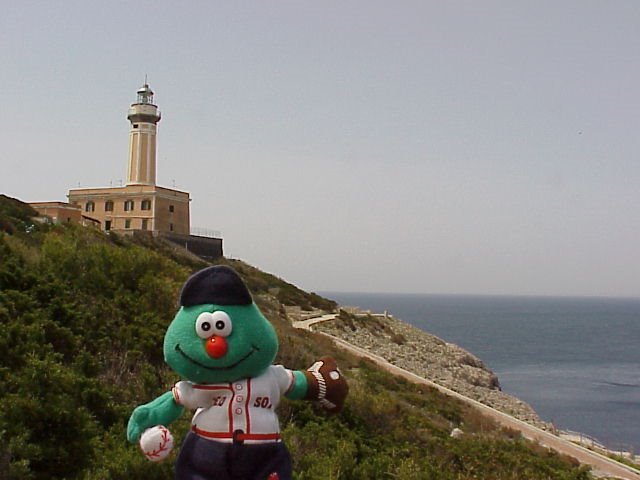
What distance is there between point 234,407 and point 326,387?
824 millimetres

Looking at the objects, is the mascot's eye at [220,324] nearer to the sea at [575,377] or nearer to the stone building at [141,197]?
the sea at [575,377]

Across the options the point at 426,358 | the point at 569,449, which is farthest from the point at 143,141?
the point at 569,449

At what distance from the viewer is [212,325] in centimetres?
389

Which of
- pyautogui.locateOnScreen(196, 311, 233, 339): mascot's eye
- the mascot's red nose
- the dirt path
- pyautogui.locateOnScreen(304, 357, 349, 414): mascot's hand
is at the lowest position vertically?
the dirt path

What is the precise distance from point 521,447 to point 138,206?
30.5 m

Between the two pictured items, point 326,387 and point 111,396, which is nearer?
point 326,387

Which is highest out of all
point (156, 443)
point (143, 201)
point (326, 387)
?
point (143, 201)

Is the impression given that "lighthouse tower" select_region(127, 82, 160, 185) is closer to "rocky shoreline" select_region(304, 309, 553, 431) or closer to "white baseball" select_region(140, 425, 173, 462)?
"rocky shoreline" select_region(304, 309, 553, 431)

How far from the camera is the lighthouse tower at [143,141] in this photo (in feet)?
131

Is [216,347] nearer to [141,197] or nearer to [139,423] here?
[139,423]

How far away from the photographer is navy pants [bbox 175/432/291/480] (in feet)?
12.7

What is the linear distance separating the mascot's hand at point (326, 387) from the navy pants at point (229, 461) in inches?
23.9

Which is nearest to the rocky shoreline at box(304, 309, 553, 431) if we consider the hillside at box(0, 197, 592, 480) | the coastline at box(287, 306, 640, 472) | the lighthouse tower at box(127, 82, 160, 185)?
the coastline at box(287, 306, 640, 472)

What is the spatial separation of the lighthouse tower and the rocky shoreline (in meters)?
14.8
